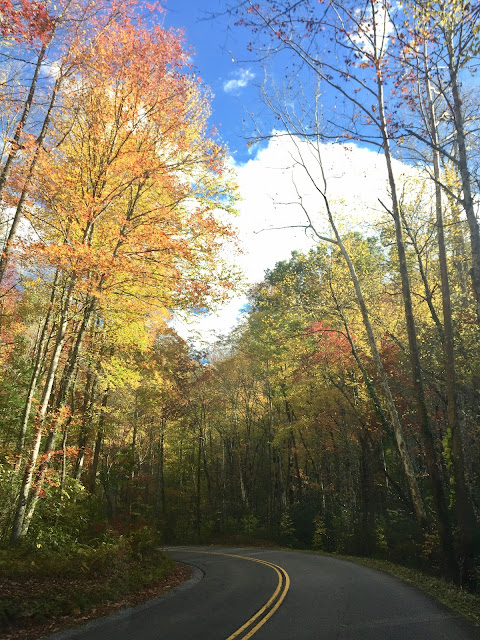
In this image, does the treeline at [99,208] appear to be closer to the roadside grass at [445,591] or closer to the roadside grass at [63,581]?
the roadside grass at [63,581]

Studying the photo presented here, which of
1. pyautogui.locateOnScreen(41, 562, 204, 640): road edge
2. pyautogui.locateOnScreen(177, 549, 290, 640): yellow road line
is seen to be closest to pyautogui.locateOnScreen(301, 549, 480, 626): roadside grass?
pyautogui.locateOnScreen(177, 549, 290, 640): yellow road line

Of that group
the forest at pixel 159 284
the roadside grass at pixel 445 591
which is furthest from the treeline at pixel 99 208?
the roadside grass at pixel 445 591

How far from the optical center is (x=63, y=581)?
755 centimetres

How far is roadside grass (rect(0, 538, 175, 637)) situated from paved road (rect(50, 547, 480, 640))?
0.80 m

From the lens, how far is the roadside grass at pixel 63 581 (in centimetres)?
622

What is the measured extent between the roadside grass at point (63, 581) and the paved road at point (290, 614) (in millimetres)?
796

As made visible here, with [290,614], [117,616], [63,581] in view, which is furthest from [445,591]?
[63,581]

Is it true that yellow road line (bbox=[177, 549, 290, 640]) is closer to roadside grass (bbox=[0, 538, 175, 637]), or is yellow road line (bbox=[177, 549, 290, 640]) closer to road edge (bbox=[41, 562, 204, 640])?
road edge (bbox=[41, 562, 204, 640])

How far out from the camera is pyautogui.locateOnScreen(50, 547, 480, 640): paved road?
5.57 m

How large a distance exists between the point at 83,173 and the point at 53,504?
8.85 m

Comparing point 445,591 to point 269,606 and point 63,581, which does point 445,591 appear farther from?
point 63,581

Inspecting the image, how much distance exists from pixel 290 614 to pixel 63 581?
14.9ft

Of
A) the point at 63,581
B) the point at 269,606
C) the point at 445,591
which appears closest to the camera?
the point at 269,606

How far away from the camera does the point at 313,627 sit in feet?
19.1
